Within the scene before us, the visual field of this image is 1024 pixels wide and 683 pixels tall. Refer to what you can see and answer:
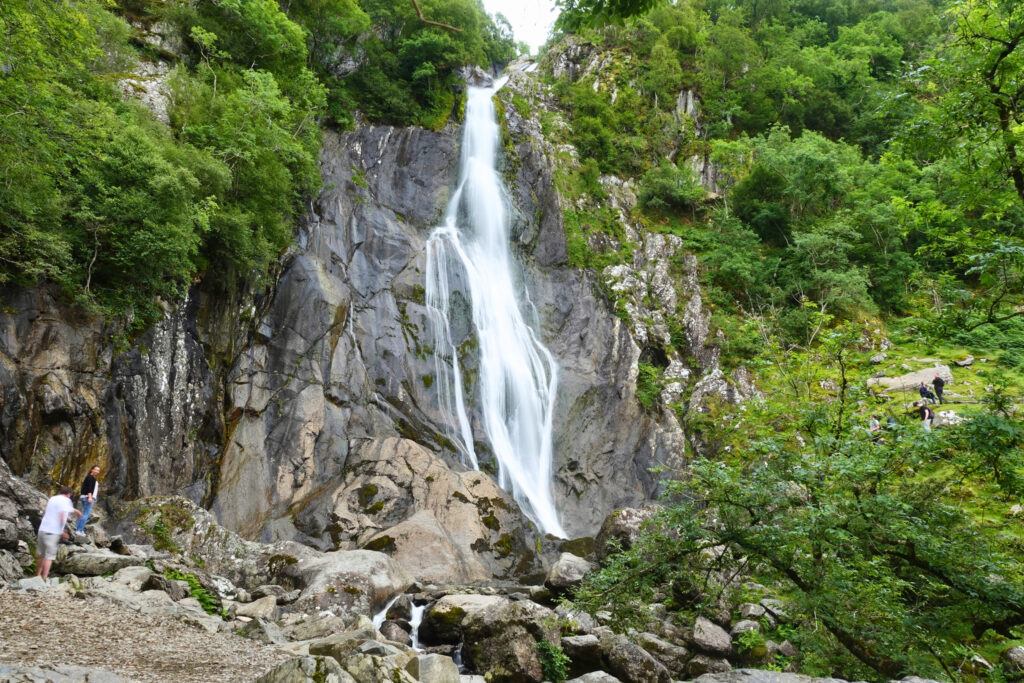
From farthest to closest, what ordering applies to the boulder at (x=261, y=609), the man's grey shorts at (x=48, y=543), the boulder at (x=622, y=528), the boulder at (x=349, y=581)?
the boulder at (x=622, y=528), the boulder at (x=349, y=581), the boulder at (x=261, y=609), the man's grey shorts at (x=48, y=543)

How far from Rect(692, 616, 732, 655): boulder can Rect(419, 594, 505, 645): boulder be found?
3.36 meters

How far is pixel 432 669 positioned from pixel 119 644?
3.15 metres

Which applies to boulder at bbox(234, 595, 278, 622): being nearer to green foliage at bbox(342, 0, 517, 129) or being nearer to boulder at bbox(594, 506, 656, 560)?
boulder at bbox(594, 506, 656, 560)

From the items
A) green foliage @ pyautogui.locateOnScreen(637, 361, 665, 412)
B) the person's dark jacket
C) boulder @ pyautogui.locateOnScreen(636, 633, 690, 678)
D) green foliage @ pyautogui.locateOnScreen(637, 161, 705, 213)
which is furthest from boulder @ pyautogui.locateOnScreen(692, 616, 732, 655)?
green foliage @ pyautogui.locateOnScreen(637, 161, 705, 213)

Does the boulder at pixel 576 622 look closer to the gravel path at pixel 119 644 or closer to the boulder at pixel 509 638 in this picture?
the boulder at pixel 509 638

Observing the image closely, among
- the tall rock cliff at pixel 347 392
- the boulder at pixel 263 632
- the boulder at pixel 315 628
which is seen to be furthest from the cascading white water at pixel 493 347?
the boulder at pixel 263 632

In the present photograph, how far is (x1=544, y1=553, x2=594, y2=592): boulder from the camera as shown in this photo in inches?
462

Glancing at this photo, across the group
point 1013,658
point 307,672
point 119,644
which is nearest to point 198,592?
point 119,644

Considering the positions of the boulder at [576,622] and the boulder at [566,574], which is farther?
the boulder at [566,574]

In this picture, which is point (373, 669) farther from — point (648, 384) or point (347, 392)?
point (648, 384)

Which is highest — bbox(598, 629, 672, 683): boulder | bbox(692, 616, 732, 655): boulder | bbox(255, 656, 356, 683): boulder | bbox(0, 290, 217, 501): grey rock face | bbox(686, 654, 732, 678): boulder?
bbox(0, 290, 217, 501): grey rock face

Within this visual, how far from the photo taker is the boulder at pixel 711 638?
31.5 feet

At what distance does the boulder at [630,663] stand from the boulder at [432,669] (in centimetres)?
274

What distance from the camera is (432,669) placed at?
6508 mm
